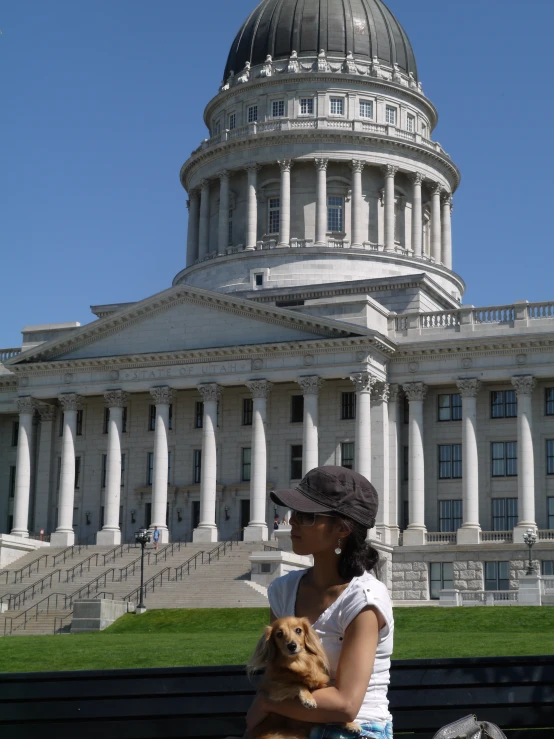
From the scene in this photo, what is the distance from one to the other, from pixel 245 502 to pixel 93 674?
197 ft

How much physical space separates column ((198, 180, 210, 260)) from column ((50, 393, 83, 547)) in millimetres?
22573

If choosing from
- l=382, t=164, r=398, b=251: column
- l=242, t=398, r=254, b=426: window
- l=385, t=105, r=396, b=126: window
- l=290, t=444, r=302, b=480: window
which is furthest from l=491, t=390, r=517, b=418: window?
l=385, t=105, r=396, b=126: window

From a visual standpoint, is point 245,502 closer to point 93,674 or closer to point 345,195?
point 345,195

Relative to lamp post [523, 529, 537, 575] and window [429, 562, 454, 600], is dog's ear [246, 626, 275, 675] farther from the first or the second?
window [429, 562, 454, 600]

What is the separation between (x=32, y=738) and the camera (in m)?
12.2

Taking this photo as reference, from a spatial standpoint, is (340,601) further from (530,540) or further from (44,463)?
(44,463)

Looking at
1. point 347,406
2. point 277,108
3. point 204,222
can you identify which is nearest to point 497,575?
point 347,406

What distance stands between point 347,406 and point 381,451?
12.3 feet

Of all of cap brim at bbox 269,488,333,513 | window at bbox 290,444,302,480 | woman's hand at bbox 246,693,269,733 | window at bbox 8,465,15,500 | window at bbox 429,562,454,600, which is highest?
window at bbox 290,444,302,480

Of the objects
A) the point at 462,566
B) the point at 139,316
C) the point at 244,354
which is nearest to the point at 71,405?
the point at 139,316

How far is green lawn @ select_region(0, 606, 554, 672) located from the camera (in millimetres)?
30172

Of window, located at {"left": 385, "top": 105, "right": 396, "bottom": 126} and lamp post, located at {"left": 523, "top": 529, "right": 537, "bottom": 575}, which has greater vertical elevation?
window, located at {"left": 385, "top": 105, "right": 396, "bottom": 126}

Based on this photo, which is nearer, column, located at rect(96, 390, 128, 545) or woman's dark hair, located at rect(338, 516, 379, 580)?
woman's dark hair, located at rect(338, 516, 379, 580)

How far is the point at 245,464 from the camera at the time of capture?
7244cm
